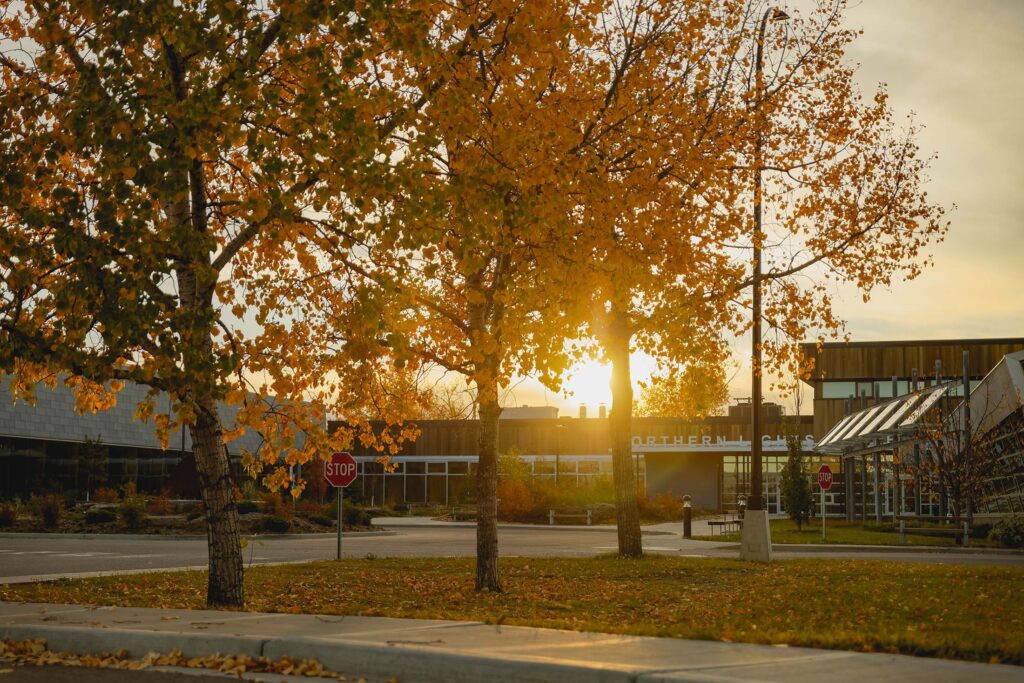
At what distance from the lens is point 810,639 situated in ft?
27.6

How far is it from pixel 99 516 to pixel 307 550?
12267 millimetres

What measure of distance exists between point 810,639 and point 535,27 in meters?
7.65

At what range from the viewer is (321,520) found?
38.1 m

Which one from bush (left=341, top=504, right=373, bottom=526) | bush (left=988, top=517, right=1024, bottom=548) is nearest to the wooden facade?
bush (left=988, top=517, right=1024, bottom=548)

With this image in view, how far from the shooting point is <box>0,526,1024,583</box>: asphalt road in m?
21.7

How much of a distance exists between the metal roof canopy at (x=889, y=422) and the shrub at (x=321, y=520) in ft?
61.9

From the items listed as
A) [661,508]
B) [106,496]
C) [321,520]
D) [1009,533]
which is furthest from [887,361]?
[106,496]

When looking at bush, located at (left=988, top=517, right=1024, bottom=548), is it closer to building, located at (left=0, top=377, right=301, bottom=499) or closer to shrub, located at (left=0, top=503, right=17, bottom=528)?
building, located at (left=0, top=377, right=301, bottom=499)

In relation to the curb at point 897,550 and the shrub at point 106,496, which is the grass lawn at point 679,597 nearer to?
the curb at point 897,550

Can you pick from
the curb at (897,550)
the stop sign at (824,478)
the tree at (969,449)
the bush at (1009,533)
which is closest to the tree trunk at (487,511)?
the curb at (897,550)

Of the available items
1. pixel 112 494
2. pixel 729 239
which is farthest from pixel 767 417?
pixel 729 239

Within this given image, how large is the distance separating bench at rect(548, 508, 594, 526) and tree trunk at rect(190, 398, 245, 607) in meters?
32.0

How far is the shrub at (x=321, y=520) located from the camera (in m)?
37.8

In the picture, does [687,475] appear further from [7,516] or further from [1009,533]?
[7,516]
